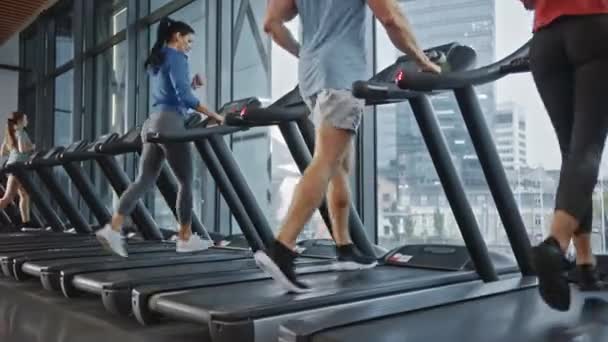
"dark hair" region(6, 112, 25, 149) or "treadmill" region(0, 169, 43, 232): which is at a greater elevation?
"dark hair" region(6, 112, 25, 149)

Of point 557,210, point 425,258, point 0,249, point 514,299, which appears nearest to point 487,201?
point 425,258

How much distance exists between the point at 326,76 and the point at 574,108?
0.91 metres

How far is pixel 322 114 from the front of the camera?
7.53ft

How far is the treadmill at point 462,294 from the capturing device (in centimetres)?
175

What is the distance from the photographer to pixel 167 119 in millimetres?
3838

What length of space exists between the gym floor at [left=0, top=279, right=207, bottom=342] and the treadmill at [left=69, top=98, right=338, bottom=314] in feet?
0.35

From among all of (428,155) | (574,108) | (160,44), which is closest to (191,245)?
(160,44)

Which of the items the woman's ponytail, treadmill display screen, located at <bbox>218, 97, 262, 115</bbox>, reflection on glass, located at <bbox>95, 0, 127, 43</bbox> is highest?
reflection on glass, located at <bbox>95, 0, 127, 43</bbox>

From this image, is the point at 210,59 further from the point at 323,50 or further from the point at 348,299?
the point at 348,299

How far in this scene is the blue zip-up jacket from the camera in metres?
3.78

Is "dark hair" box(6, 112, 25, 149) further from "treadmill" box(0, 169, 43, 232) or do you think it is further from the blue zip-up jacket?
the blue zip-up jacket

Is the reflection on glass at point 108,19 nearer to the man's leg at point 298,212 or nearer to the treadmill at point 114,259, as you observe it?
the treadmill at point 114,259

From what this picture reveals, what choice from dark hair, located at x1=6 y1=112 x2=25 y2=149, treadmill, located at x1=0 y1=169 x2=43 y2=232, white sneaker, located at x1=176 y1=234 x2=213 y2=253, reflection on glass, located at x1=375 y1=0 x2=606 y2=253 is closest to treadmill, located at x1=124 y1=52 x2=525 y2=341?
reflection on glass, located at x1=375 y1=0 x2=606 y2=253

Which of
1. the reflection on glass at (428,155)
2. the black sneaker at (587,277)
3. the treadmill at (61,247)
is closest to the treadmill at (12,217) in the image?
the treadmill at (61,247)
